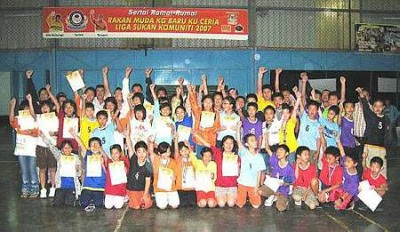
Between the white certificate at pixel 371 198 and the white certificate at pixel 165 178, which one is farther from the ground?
the white certificate at pixel 165 178

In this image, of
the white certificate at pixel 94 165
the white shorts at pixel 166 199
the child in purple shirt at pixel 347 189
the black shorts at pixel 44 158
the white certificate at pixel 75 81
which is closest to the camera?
the child in purple shirt at pixel 347 189

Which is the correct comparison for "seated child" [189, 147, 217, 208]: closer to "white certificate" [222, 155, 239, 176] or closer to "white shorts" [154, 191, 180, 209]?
"white certificate" [222, 155, 239, 176]

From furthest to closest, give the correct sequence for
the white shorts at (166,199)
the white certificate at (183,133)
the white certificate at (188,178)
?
the white certificate at (183,133) → the white certificate at (188,178) → the white shorts at (166,199)

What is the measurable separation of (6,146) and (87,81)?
424 cm

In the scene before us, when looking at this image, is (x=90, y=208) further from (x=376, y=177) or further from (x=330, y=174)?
(x=376, y=177)

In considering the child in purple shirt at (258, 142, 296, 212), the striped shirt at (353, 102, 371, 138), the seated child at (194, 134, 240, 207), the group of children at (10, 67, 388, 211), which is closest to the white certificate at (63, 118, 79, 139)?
the group of children at (10, 67, 388, 211)

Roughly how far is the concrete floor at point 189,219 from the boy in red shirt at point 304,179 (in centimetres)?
18

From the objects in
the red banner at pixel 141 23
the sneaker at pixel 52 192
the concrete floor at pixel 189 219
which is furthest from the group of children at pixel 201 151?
the red banner at pixel 141 23

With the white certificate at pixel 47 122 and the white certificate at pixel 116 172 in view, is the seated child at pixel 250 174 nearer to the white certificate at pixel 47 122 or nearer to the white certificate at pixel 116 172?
the white certificate at pixel 116 172

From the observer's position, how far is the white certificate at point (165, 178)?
5.79 m

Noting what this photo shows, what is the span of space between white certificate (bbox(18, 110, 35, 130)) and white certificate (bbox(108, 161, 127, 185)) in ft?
5.05

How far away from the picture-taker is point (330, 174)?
18.9ft

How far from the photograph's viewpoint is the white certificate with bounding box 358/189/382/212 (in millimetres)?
5543

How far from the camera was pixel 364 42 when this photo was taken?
1169 cm
